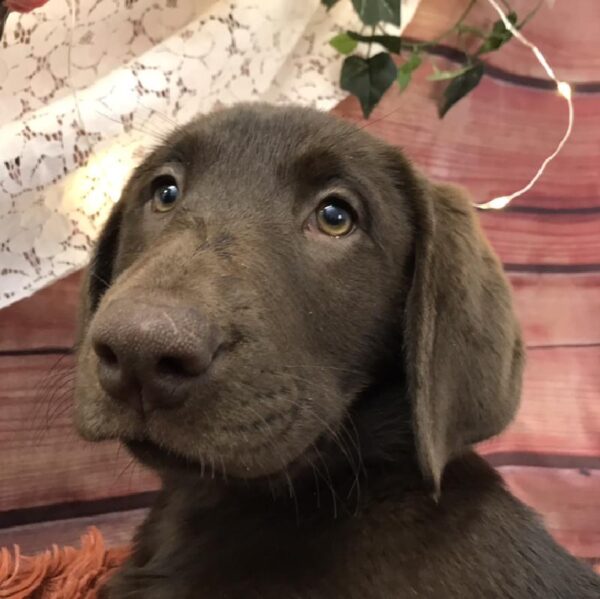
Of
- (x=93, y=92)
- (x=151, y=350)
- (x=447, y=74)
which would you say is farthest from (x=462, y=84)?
(x=151, y=350)

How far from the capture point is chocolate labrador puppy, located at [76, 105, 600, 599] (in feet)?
3.82

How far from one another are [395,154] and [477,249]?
0.24 meters

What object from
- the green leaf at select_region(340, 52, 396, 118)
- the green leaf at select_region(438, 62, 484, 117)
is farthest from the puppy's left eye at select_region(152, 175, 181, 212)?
the green leaf at select_region(438, 62, 484, 117)

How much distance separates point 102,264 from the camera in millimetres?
1694

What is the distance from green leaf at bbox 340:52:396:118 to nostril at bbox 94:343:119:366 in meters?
1.37

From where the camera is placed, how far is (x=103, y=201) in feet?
6.41

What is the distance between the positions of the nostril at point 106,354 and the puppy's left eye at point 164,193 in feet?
1.69

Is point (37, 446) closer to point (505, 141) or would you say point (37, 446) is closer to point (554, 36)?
point (505, 141)

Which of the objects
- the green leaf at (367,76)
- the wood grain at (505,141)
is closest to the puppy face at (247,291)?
the green leaf at (367,76)

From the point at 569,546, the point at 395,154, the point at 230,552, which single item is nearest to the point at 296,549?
the point at 230,552

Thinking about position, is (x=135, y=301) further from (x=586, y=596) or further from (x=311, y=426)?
(x=586, y=596)

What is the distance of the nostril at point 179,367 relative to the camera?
3.32 feet

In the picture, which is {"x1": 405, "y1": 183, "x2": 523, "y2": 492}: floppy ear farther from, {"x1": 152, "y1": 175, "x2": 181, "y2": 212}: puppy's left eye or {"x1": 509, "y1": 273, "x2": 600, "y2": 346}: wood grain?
{"x1": 509, "y1": 273, "x2": 600, "y2": 346}: wood grain

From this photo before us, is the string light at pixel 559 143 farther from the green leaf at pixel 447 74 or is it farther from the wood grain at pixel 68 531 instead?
the wood grain at pixel 68 531
